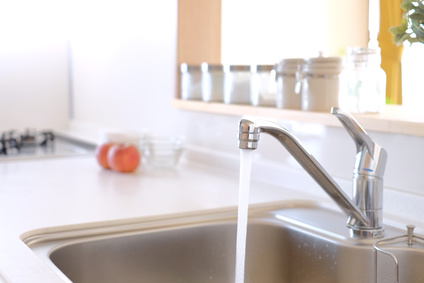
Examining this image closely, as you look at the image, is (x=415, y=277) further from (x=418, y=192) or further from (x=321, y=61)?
(x=321, y=61)

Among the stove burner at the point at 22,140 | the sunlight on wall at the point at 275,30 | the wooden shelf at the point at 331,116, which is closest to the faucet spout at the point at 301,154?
the wooden shelf at the point at 331,116

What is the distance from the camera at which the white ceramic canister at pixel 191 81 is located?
175 centimetres

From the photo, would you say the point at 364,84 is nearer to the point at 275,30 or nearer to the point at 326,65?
the point at 326,65

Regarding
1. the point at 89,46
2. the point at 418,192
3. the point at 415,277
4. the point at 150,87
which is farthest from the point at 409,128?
the point at 89,46

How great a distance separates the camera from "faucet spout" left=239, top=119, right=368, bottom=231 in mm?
851

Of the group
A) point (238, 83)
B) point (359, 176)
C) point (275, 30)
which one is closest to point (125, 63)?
point (275, 30)

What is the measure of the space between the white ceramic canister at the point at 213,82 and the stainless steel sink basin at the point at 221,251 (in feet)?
1.70

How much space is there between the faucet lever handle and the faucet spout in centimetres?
8

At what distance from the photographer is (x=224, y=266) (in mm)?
1173

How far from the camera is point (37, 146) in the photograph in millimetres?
2254

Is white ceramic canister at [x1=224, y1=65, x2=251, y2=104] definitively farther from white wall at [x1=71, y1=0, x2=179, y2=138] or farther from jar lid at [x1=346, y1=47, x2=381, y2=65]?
jar lid at [x1=346, y1=47, x2=381, y2=65]

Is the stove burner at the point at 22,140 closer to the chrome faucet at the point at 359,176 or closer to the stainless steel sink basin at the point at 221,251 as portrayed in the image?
the stainless steel sink basin at the point at 221,251

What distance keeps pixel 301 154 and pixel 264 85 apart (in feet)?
1.99

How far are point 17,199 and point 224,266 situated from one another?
467 millimetres
